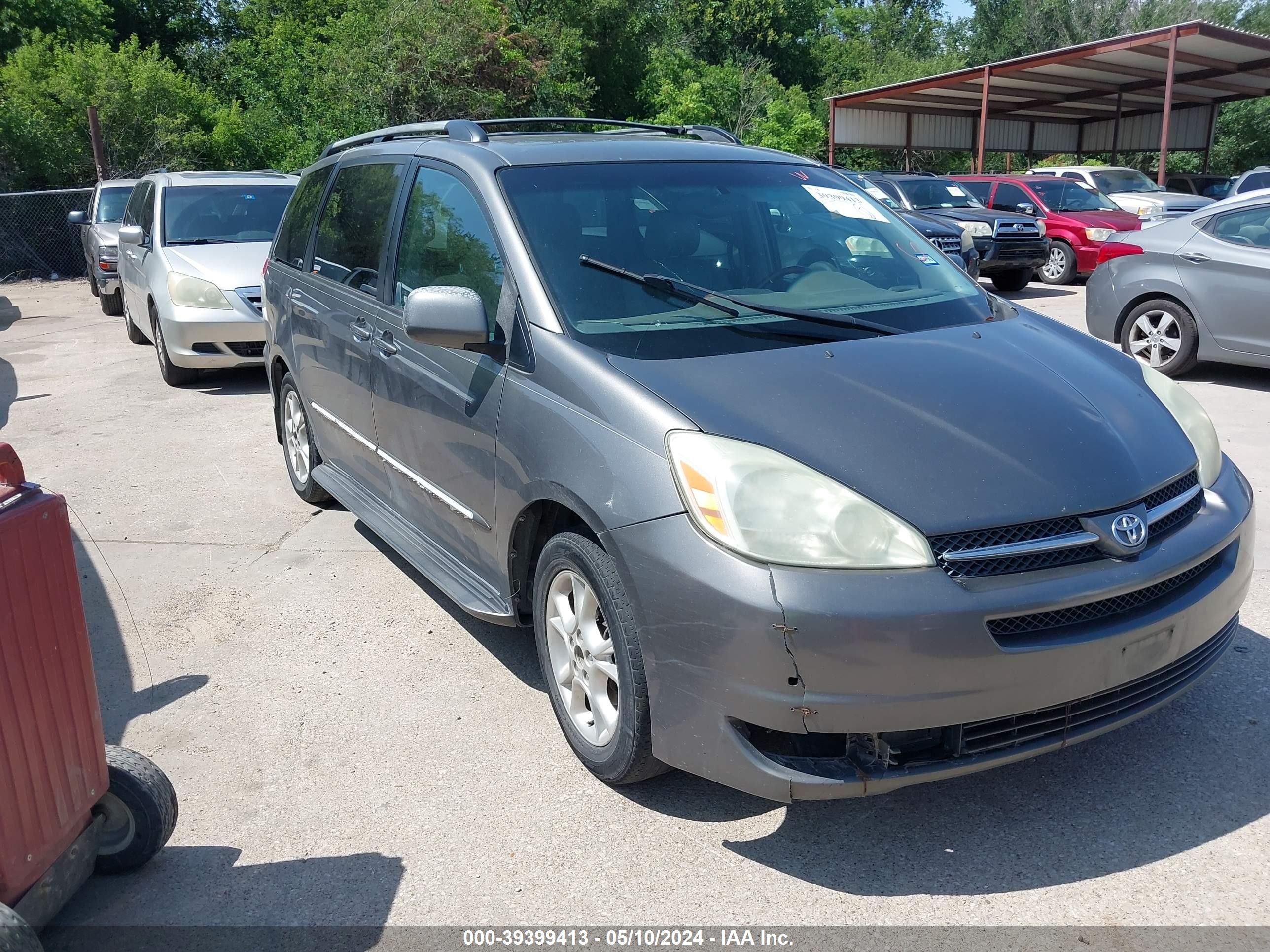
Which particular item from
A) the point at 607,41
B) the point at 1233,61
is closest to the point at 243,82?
the point at 607,41

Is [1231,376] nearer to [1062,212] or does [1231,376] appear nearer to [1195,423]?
[1195,423]

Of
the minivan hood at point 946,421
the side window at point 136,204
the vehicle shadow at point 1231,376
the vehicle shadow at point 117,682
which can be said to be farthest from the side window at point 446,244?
the side window at point 136,204

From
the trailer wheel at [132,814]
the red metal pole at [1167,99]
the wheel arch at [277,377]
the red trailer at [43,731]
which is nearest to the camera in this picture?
the red trailer at [43,731]

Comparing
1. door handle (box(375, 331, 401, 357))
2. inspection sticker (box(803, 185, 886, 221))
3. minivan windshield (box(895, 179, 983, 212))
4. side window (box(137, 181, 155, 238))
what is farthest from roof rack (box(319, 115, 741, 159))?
minivan windshield (box(895, 179, 983, 212))

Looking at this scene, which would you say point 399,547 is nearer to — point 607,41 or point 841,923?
point 841,923

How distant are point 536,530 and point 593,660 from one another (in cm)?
49

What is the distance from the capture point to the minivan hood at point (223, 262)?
931 cm

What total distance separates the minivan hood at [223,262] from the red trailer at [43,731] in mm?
7106

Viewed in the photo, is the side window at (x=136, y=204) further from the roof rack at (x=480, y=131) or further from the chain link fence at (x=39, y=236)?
the chain link fence at (x=39, y=236)

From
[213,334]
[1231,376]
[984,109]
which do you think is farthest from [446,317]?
[984,109]

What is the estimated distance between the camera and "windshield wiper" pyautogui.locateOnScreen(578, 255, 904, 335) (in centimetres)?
352

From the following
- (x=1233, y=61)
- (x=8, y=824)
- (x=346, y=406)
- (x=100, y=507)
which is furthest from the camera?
(x=1233, y=61)

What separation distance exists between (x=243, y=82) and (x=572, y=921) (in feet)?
92.0

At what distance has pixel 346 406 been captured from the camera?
15.8ft
